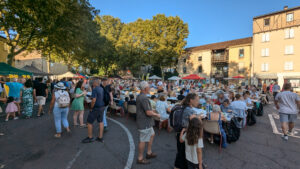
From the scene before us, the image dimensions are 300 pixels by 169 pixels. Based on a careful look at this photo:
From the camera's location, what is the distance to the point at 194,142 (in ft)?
8.55

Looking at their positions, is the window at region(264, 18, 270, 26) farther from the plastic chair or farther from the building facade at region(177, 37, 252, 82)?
the plastic chair

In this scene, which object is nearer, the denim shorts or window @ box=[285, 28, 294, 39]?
the denim shorts

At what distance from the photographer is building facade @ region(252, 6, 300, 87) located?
2323 centimetres

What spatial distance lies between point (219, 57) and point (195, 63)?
543 cm

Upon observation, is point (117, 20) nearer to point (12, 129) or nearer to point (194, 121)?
point (12, 129)

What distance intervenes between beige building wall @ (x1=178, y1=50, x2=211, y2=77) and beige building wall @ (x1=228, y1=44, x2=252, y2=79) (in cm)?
442

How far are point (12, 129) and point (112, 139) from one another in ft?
12.7

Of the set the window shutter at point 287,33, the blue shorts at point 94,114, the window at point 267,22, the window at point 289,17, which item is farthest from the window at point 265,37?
the blue shorts at point 94,114

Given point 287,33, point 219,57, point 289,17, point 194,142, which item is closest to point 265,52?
point 287,33

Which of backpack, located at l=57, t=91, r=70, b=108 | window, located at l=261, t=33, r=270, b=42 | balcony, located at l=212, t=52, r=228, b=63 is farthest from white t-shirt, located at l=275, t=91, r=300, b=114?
balcony, located at l=212, t=52, r=228, b=63

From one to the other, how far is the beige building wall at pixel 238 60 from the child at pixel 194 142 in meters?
30.7

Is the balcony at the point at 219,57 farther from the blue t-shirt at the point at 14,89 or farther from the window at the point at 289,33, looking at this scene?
the blue t-shirt at the point at 14,89

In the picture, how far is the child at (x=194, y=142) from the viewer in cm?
260

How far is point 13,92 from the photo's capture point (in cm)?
731
